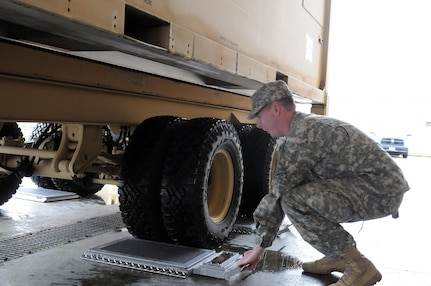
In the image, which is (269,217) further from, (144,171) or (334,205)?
(144,171)

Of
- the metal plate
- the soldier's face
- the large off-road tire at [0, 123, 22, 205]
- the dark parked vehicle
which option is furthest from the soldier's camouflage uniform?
the dark parked vehicle

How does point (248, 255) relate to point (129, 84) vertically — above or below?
below

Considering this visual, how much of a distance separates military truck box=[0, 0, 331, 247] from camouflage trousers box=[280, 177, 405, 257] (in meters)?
0.88

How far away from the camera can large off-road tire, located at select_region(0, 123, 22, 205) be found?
16.7 ft

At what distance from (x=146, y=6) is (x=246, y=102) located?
3.41 meters

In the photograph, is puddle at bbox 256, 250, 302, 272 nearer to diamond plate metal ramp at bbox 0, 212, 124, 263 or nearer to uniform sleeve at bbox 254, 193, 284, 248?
uniform sleeve at bbox 254, 193, 284, 248

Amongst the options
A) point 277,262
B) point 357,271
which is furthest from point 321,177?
point 277,262

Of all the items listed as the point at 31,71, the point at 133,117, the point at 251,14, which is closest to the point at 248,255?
the point at 133,117

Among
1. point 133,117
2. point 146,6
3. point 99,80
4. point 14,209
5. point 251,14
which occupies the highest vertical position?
point 251,14

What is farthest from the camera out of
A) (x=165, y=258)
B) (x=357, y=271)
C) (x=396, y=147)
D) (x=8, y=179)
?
(x=396, y=147)

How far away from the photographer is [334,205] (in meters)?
3.04

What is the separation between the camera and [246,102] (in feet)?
19.3

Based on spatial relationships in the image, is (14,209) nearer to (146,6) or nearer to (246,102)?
(246,102)

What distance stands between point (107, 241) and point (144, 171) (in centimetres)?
112
